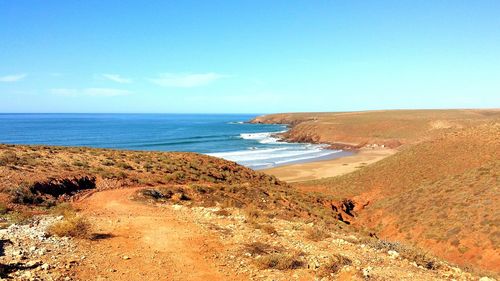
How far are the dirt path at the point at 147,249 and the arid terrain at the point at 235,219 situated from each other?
0.04 metres

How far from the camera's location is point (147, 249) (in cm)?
1020

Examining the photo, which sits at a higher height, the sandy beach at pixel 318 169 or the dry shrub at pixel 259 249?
the dry shrub at pixel 259 249

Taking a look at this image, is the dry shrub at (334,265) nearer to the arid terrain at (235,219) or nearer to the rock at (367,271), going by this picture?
the arid terrain at (235,219)

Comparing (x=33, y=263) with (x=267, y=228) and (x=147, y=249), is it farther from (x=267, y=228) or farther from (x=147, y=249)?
(x=267, y=228)

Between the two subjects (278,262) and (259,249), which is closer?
(278,262)

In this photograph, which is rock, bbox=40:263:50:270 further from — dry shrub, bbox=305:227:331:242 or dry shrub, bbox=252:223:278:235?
dry shrub, bbox=305:227:331:242

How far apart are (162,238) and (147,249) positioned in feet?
3.35

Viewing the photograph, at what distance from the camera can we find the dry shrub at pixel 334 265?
30.9 feet

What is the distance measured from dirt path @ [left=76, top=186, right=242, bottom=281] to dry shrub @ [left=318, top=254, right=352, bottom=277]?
8.07 ft

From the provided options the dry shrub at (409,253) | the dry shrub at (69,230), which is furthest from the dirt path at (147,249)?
the dry shrub at (409,253)

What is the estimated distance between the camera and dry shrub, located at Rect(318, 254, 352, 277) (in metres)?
9.41

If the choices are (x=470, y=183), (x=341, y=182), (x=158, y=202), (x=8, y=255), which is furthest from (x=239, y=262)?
(x=341, y=182)

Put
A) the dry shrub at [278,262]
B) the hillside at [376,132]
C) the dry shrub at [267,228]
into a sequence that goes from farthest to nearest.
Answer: the hillside at [376,132] < the dry shrub at [267,228] < the dry shrub at [278,262]

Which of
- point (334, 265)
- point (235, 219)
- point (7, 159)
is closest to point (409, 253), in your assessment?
point (334, 265)
